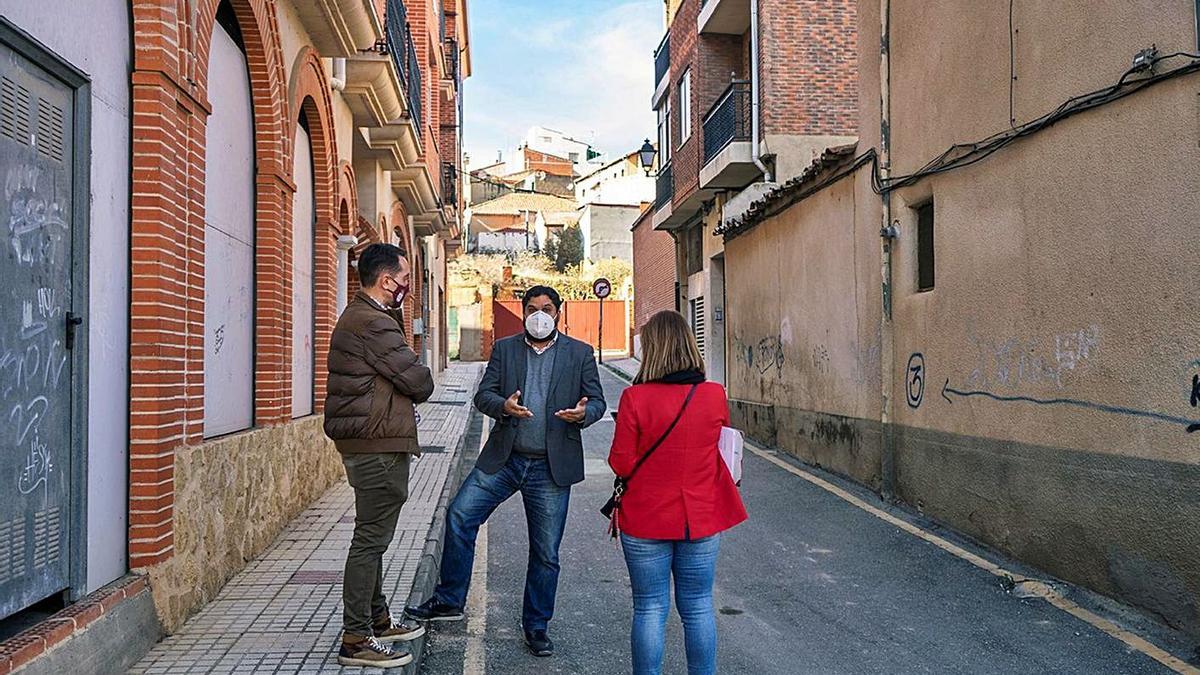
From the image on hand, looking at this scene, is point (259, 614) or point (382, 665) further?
point (259, 614)

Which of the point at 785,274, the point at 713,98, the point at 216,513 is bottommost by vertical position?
the point at 216,513

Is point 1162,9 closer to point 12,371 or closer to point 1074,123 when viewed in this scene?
point 1074,123

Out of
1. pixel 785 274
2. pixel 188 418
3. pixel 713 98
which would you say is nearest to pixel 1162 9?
pixel 188 418

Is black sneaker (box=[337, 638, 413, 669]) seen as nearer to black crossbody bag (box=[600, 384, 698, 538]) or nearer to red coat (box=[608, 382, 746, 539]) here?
black crossbody bag (box=[600, 384, 698, 538])

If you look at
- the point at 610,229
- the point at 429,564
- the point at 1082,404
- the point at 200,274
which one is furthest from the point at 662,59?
the point at 610,229

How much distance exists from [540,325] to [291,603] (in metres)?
2.26

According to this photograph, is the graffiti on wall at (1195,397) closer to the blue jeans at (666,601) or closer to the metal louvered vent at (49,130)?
the blue jeans at (666,601)

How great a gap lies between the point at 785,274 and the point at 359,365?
10.1 meters

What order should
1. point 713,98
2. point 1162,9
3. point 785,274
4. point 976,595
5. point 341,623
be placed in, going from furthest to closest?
point 713,98 → point 785,274 → point 976,595 → point 1162,9 → point 341,623

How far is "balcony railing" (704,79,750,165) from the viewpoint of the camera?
1720cm

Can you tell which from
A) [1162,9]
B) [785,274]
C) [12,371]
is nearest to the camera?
[12,371]

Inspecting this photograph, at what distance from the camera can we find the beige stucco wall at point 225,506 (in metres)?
5.18

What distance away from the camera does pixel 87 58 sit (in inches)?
172

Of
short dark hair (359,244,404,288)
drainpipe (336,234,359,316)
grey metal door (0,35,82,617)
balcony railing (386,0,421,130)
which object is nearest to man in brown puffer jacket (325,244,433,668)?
short dark hair (359,244,404,288)
